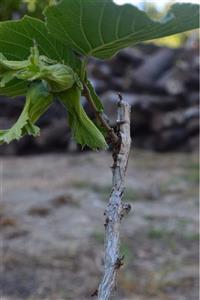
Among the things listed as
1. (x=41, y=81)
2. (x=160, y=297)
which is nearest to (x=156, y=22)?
(x=41, y=81)

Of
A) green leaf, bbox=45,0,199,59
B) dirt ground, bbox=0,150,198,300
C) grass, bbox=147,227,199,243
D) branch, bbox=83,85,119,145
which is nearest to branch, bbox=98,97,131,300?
branch, bbox=83,85,119,145

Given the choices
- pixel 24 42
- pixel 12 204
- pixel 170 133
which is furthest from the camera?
pixel 170 133

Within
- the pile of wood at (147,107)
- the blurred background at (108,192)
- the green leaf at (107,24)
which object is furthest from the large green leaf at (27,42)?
the pile of wood at (147,107)

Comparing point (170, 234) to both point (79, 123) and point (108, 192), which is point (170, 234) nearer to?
point (108, 192)

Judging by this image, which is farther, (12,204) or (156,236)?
(12,204)

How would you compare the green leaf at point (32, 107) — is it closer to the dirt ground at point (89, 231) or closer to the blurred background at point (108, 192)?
the blurred background at point (108, 192)

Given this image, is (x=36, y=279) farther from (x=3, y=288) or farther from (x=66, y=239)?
(x=66, y=239)

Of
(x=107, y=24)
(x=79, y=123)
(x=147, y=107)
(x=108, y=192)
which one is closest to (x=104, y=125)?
(x=79, y=123)
